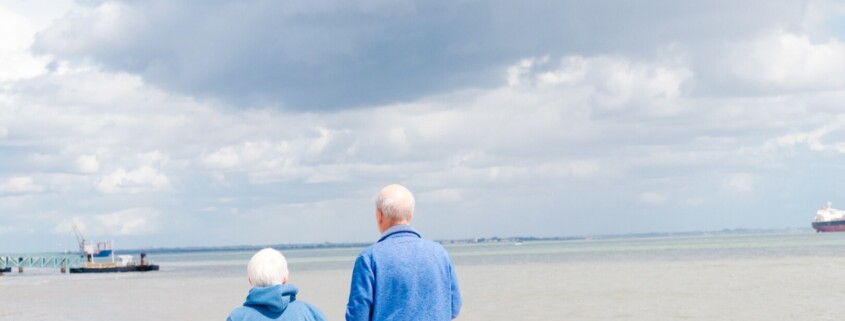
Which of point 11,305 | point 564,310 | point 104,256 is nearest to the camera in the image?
point 564,310

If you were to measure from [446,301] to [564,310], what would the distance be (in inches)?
848

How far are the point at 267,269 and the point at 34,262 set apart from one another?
102066mm

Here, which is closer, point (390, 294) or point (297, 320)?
point (297, 320)

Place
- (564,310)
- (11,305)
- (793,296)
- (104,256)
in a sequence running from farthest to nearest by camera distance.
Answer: (104,256) → (11,305) → (793,296) → (564,310)

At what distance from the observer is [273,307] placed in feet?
15.4

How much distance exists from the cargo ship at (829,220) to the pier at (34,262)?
102864mm

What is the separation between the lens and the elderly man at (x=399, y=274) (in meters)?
4.99

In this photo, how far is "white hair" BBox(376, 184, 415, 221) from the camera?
510 cm

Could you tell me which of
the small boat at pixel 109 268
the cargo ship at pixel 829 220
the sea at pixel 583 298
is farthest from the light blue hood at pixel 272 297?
the cargo ship at pixel 829 220

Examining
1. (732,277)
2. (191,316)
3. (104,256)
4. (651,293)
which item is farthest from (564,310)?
(104,256)

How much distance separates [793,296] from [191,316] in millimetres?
17065

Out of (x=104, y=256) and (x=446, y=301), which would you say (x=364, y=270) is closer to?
(x=446, y=301)

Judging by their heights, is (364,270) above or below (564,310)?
above

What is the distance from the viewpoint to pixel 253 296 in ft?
15.4
